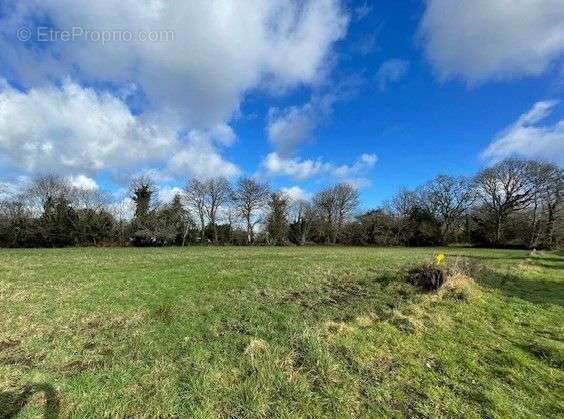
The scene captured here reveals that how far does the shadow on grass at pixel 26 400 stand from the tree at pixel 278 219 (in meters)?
53.2

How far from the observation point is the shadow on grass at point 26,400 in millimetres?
4492

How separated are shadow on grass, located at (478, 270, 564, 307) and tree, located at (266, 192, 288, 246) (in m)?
44.8

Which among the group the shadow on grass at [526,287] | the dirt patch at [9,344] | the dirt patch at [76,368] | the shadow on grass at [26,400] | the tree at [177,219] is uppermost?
the tree at [177,219]

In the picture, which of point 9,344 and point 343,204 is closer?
point 9,344

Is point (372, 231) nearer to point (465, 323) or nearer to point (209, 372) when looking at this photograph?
point (465, 323)

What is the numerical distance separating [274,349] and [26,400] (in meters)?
3.80

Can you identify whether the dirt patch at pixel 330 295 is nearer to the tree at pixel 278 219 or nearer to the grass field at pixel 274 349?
the grass field at pixel 274 349

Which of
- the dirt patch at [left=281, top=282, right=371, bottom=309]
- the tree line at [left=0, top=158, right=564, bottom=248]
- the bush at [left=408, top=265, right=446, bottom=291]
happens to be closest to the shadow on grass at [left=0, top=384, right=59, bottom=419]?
the dirt patch at [left=281, top=282, right=371, bottom=309]

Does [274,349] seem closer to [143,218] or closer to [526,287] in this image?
[526,287]

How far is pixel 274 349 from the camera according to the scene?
252 inches

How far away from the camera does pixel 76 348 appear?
6.58 metres

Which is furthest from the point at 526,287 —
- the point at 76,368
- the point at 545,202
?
the point at 545,202

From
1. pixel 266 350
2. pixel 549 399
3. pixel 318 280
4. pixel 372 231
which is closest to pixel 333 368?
pixel 266 350

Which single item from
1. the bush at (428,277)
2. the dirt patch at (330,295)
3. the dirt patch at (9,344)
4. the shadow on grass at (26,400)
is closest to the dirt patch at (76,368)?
the shadow on grass at (26,400)
